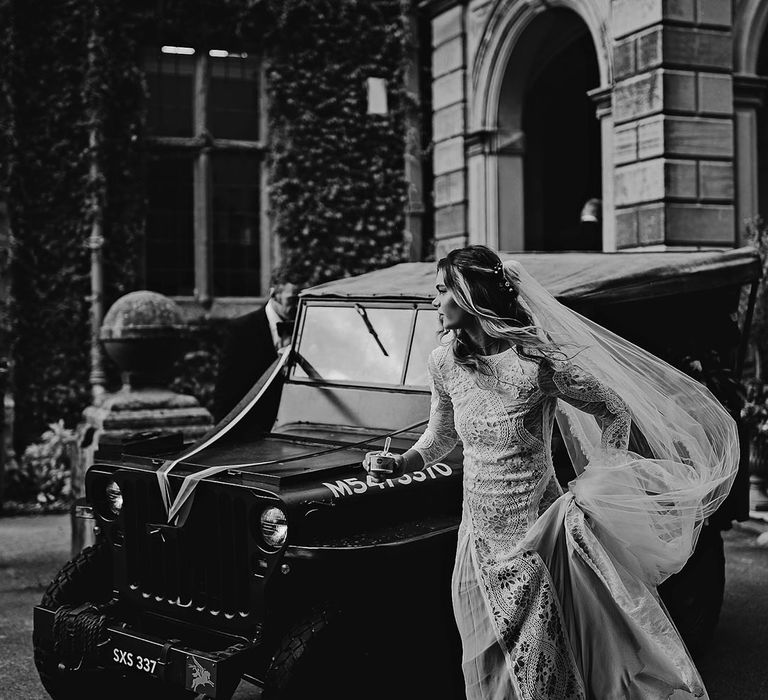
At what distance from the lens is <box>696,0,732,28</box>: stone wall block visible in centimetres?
930

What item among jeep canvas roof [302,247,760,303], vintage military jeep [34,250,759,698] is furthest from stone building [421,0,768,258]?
vintage military jeep [34,250,759,698]

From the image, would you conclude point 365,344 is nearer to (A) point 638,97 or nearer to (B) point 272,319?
(B) point 272,319

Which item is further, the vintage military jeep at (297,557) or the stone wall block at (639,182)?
the stone wall block at (639,182)

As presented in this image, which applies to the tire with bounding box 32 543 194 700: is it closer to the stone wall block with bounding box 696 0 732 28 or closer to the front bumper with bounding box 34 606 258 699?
the front bumper with bounding box 34 606 258 699

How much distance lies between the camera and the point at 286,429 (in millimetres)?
5102

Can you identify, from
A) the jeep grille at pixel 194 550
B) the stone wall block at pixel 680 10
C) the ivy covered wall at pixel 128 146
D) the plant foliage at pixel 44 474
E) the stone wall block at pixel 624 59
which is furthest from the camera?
the ivy covered wall at pixel 128 146

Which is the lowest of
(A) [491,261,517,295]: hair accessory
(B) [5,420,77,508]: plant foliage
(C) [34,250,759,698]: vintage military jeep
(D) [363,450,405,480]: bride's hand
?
(B) [5,420,77,508]: plant foliage

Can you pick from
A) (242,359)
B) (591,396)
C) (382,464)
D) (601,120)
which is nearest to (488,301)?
(591,396)

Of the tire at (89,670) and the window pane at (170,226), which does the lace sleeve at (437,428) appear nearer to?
the tire at (89,670)

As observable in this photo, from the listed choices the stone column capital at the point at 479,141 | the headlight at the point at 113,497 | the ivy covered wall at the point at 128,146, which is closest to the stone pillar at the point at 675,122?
the stone column capital at the point at 479,141

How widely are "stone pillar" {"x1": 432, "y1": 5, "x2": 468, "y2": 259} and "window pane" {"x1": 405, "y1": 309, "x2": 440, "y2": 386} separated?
7163 mm

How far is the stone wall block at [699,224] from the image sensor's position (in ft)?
30.3

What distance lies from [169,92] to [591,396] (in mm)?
9653

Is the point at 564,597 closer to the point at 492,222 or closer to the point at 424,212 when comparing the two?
the point at 492,222
